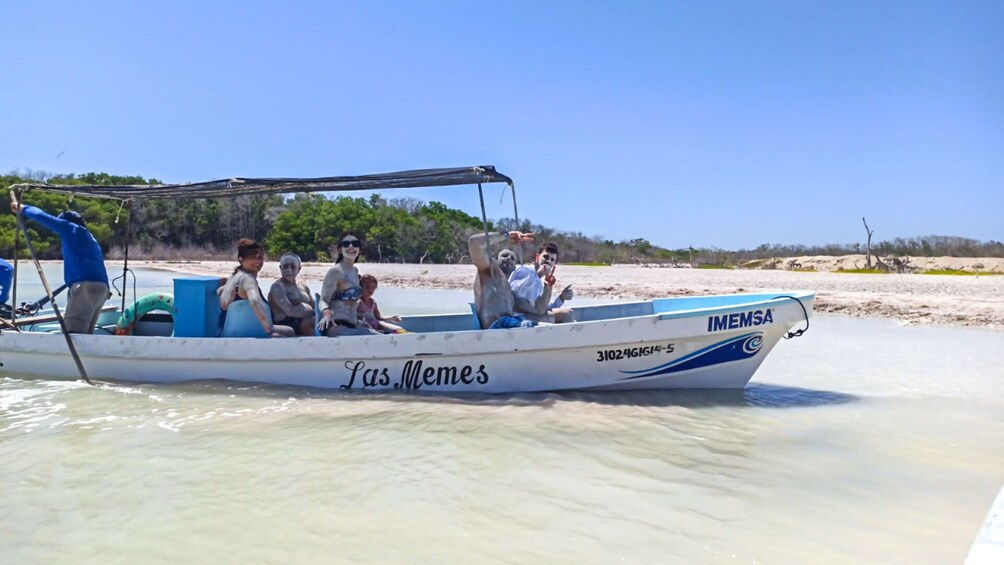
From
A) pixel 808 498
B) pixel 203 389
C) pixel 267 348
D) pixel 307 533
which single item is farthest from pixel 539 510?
pixel 203 389

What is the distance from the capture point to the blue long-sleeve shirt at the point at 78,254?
714cm

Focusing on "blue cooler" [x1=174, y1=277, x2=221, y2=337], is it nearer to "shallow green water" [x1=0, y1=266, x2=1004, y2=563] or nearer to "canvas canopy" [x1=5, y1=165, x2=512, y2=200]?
"shallow green water" [x1=0, y1=266, x2=1004, y2=563]

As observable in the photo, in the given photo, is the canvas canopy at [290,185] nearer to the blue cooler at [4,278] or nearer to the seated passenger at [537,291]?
the seated passenger at [537,291]

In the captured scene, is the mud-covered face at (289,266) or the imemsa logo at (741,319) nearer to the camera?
the imemsa logo at (741,319)

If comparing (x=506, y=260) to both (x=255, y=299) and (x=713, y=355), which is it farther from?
(x=255, y=299)

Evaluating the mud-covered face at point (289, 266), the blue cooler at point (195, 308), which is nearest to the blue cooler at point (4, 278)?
the blue cooler at point (195, 308)

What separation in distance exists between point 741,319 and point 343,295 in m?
A: 3.86

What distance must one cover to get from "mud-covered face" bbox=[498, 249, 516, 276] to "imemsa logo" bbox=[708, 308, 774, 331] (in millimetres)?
2176

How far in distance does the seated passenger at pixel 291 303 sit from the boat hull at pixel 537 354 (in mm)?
506

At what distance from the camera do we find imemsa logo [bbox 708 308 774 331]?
636cm

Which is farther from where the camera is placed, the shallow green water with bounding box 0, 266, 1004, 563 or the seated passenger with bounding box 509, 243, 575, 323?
the seated passenger with bounding box 509, 243, 575, 323

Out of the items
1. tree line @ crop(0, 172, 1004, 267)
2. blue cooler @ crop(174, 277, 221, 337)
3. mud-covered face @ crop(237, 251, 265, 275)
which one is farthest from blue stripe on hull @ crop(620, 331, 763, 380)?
tree line @ crop(0, 172, 1004, 267)

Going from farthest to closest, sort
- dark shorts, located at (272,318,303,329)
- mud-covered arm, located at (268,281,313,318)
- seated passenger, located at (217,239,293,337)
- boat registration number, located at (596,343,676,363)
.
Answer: dark shorts, located at (272,318,303,329)
mud-covered arm, located at (268,281,313,318)
seated passenger, located at (217,239,293,337)
boat registration number, located at (596,343,676,363)

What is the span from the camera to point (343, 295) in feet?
22.8
